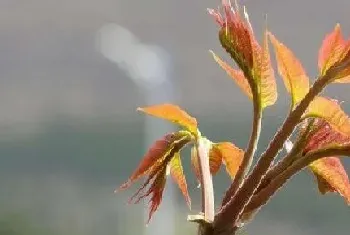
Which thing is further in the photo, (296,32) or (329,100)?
(296,32)

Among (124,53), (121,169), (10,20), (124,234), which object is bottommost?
(124,234)

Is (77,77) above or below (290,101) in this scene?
above

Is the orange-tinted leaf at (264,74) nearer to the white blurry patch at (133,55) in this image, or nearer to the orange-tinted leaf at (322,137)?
the orange-tinted leaf at (322,137)

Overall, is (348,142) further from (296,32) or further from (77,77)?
(77,77)

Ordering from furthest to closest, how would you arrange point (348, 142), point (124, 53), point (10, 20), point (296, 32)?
point (10, 20), point (124, 53), point (296, 32), point (348, 142)

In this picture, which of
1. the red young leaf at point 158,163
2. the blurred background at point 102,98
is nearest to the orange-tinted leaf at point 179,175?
the red young leaf at point 158,163

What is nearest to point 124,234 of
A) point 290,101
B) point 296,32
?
point 296,32

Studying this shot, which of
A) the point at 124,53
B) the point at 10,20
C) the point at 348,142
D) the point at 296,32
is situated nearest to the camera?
the point at 348,142
